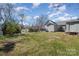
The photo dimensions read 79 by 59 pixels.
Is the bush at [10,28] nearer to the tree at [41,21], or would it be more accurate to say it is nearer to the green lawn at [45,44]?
the green lawn at [45,44]

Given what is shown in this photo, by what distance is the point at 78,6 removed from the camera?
1387mm

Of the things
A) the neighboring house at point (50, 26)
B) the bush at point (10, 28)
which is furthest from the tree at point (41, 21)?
the bush at point (10, 28)

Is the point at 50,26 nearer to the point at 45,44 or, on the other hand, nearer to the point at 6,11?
the point at 45,44

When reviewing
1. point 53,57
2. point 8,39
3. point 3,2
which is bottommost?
point 53,57

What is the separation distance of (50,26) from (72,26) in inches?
6.5

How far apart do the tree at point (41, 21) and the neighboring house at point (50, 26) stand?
3cm

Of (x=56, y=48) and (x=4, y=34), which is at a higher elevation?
(x=4, y=34)

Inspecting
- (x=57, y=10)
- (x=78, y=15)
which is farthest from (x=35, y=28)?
(x=78, y=15)

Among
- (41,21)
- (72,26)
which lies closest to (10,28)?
(41,21)

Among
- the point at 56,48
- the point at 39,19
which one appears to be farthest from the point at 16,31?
the point at 56,48

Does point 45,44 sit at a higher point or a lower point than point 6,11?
lower

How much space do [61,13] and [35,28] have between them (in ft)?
0.74

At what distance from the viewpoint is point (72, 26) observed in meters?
1.38

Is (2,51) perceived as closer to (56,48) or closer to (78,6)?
(56,48)
